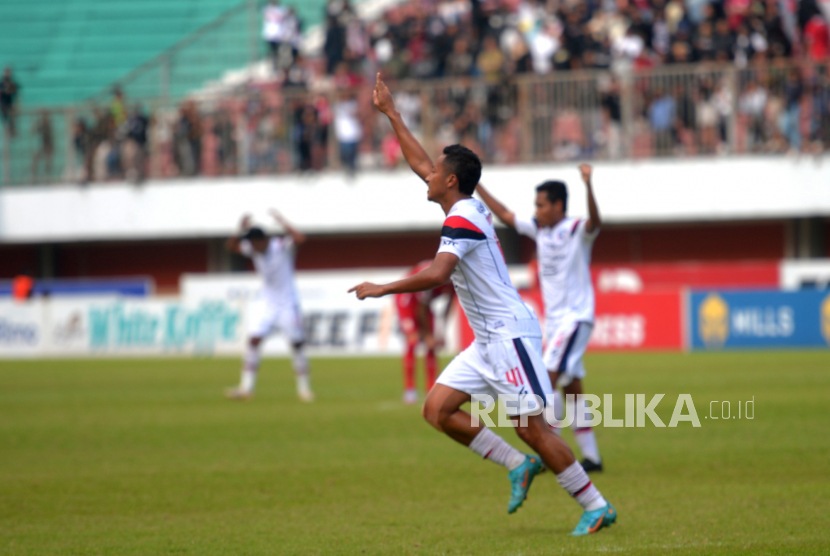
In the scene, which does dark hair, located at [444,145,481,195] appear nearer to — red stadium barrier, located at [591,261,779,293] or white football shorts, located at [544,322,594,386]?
white football shorts, located at [544,322,594,386]

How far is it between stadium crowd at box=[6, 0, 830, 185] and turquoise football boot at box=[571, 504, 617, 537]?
20524 millimetres

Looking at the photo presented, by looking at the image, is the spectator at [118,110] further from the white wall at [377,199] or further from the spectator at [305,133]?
the spectator at [305,133]

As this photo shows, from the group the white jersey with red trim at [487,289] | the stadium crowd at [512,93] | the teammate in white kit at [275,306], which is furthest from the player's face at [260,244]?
the stadium crowd at [512,93]

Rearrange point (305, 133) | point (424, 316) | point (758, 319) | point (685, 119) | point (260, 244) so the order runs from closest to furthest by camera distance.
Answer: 1. point (424, 316)
2. point (260, 244)
3. point (758, 319)
4. point (685, 119)
5. point (305, 133)

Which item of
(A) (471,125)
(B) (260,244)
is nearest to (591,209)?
(B) (260,244)

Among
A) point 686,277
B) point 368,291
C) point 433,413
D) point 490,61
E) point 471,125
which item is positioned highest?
point 490,61

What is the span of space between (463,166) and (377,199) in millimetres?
22486

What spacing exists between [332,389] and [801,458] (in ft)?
28.7

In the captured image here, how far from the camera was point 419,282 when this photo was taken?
571cm

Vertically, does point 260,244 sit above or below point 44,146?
below

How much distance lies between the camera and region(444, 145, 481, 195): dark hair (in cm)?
627

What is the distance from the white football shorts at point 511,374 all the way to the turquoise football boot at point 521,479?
372mm

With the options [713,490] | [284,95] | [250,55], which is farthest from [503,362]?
[250,55]

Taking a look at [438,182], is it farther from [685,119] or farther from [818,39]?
[818,39]
